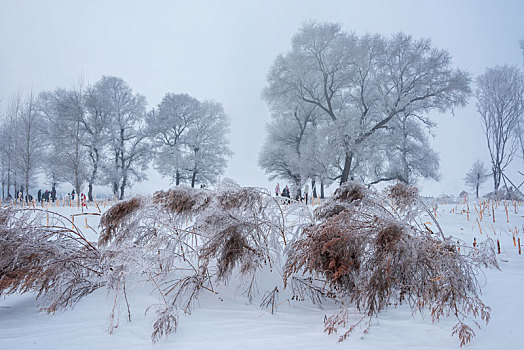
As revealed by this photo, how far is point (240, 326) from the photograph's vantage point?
333 centimetres

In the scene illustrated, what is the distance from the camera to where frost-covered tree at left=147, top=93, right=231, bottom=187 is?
26.1m

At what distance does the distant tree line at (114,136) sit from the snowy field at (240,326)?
1870 cm

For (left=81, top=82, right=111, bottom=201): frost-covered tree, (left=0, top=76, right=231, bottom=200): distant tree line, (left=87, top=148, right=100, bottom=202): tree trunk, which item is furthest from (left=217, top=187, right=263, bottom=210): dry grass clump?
(left=87, top=148, right=100, bottom=202): tree trunk

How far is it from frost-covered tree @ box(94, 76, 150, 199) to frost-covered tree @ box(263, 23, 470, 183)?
12.6 m

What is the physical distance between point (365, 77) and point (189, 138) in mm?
15447

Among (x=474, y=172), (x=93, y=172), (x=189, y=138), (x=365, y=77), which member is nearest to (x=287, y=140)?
(x=365, y=77)

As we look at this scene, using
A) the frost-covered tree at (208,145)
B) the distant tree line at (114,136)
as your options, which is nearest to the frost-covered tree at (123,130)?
the distant tree line at (114,136)

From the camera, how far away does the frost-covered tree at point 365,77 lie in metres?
16.8

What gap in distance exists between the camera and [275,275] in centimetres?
472

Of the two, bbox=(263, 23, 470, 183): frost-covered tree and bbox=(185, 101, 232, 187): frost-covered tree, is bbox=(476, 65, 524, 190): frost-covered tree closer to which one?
bbox=(263, 23, 470, 183): frost-covered tree

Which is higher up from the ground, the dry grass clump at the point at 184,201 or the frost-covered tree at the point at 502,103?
the frost-covered tree at the point at 502,103

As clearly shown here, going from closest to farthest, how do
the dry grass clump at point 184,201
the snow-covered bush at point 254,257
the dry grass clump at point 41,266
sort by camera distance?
the snow-covered bush at point 254,257 < the dry grass clump at point 41,266 < the dry grass clump at point 184,201

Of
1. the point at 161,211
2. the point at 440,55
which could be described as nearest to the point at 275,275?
the point at 161,211

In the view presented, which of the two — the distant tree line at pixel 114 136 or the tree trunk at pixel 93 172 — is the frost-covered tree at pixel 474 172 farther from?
the tree trunk at pixel 93 172
